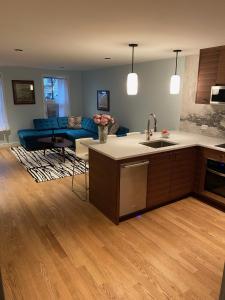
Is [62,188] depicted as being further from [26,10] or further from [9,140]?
[9,140]

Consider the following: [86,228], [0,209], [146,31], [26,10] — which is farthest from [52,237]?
[146,31]

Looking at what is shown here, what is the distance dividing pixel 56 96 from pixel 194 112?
497 centimetres

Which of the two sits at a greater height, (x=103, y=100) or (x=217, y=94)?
(x=217, y=94)

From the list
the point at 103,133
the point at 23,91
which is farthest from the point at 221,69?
the point at 23,91

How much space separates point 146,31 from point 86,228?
95.4 inches

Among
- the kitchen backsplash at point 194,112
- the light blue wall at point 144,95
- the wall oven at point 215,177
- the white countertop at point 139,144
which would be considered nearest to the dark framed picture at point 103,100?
the light blue wall at point 144,95

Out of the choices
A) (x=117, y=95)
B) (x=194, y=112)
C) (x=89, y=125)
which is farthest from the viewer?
(x=89, y=125)

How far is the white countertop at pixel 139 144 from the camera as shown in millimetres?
2861

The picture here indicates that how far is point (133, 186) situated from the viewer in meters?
2.93

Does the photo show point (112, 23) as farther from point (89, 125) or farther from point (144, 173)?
point (89, 125)

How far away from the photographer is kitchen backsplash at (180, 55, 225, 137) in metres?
3.75

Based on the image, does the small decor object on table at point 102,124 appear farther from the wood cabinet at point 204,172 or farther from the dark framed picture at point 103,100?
the dark framed picture at point 103,100

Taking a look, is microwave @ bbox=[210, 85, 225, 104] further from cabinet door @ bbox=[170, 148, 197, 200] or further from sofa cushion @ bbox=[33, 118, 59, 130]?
sofa cushion @ bbox=[33, 118, 59, 130]

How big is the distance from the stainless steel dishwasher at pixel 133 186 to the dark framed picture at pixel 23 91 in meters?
5.21
